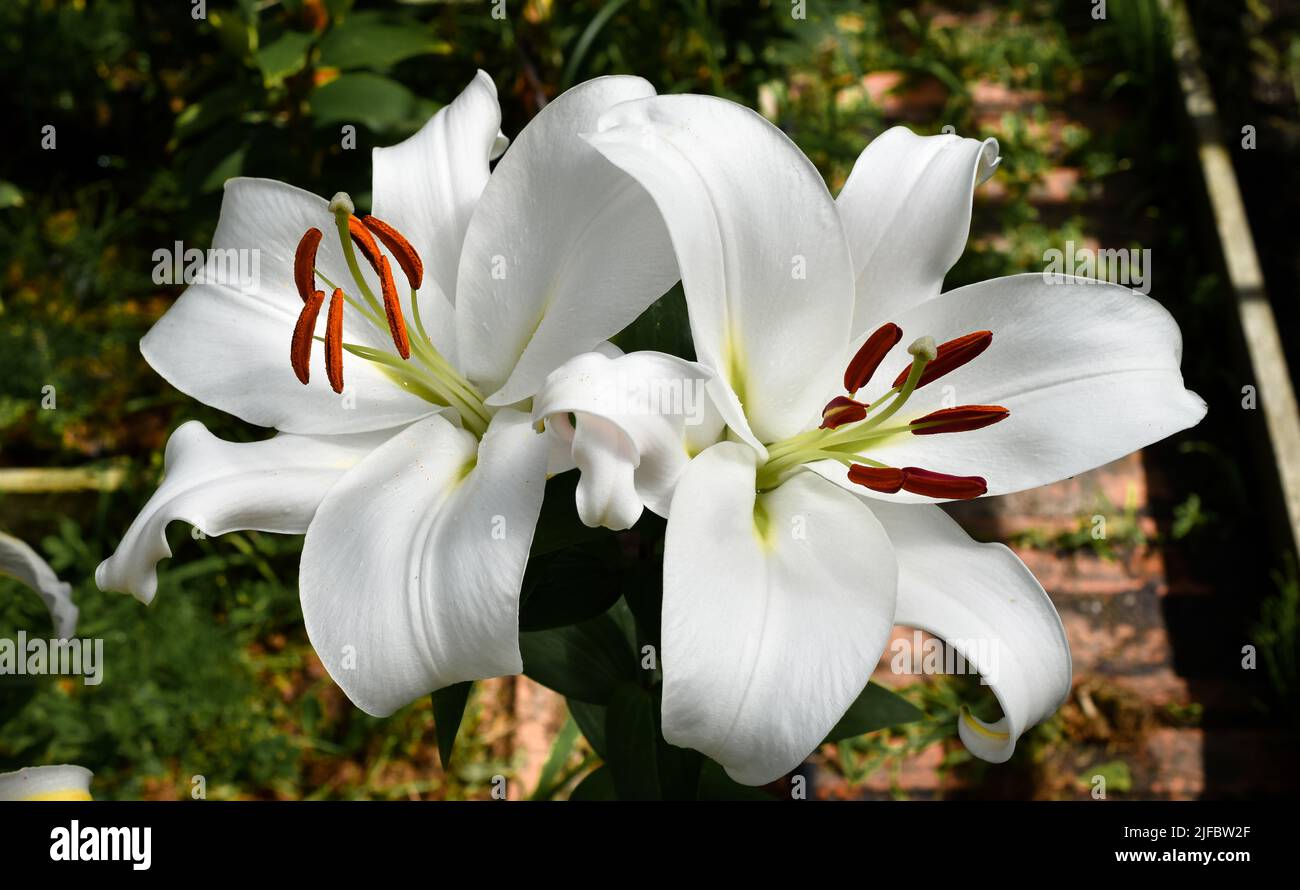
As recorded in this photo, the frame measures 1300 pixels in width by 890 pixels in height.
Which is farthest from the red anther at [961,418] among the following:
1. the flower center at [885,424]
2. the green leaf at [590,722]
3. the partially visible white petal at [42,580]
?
the partially visible white petal at [42,580]

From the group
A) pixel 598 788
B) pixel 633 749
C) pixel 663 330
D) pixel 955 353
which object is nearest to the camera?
pixel 955 353

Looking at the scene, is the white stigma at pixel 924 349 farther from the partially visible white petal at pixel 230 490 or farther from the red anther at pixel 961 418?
the partially visible white petal at pixel 230 490

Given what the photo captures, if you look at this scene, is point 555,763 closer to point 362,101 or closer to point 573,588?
point 573,588

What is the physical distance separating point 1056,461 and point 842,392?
12cm

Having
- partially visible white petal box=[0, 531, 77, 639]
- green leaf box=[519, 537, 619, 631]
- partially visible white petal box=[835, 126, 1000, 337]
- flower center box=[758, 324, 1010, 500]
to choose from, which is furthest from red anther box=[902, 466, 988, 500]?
partially visible white petal box=[0, 531, 77, 639]

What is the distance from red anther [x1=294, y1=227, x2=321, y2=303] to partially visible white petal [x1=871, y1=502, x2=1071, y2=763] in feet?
1.13

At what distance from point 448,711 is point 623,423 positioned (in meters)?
0.28

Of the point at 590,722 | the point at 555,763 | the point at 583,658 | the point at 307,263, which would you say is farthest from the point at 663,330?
the point at 555,763

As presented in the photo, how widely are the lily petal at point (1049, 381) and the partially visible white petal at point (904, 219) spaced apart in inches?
0.7

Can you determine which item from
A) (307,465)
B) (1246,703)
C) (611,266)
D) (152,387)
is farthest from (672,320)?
(152,387)

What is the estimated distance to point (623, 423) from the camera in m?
0.54
